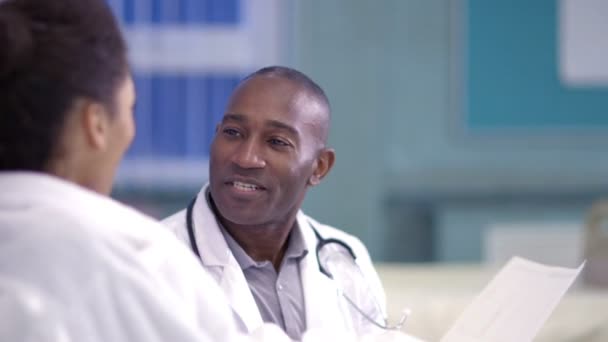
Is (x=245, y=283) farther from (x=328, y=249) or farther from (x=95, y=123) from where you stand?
(x=95, y=123)

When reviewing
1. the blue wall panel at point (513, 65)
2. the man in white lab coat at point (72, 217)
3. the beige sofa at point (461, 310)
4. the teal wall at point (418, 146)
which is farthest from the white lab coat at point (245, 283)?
the blue wall panel at point (513, 65)

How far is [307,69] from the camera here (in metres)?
4.33

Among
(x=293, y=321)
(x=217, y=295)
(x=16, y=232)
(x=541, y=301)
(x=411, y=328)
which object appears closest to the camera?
(x=16, y=232)

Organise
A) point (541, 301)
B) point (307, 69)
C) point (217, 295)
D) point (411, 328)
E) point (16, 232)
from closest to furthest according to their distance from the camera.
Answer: point (16, 232) < point (217, 295) < point (541, 301) < point (411, 328) < point (307, 69)

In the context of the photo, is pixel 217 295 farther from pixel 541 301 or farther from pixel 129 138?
pixel 541 301

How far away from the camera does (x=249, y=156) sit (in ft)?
5.81

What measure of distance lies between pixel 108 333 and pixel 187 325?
9cm

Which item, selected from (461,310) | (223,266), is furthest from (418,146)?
(223,266)

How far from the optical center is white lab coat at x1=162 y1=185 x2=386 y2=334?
1722 millimetres

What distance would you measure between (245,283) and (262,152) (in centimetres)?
23

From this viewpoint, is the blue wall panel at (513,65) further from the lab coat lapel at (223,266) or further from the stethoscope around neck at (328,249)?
the lab coat lapel at (223,266)

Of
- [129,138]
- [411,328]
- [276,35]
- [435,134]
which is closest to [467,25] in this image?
[435,134]

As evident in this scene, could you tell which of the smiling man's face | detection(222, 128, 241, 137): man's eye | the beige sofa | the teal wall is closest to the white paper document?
the smiling man's face

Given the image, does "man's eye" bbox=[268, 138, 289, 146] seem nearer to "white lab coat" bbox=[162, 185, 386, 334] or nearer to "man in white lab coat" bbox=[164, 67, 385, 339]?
"man in white lab coat" bbox=[164, 67, 385, 339]
